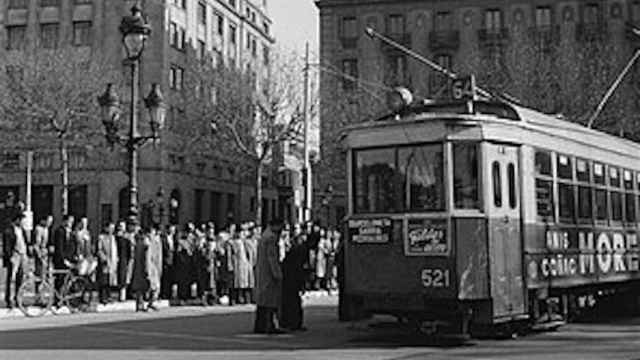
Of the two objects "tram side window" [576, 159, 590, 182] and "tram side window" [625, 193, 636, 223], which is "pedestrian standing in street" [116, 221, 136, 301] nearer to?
"tram side window" [576, 159, 590, 182]

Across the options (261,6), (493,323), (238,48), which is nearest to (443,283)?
(493,323)

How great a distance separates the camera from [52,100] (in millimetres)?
46312

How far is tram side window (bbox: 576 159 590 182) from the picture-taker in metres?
15.4

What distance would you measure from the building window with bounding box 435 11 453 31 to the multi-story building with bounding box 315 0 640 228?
7cm

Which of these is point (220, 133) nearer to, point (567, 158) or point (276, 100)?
point (276, 100)

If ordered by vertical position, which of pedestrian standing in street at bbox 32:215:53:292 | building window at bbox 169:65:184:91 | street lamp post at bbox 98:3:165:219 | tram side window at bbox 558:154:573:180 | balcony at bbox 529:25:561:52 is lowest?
pedestrian standing in street at bbox 32:215:53:292

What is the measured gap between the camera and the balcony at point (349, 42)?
64.6 meters

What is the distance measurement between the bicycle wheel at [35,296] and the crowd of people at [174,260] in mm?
208

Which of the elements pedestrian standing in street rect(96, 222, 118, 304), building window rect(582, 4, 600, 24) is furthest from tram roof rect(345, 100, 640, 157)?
building window rect(582, 4, 600, 24)

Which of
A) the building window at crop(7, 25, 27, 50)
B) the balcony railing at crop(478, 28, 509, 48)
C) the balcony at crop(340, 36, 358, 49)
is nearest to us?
the building window at crop(7, 25, 27, 50)

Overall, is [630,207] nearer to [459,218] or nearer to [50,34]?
[459,218]

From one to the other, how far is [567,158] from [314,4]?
51.9 m

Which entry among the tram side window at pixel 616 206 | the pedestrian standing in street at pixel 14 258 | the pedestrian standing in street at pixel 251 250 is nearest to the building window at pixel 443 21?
the pedestrian standing in street at pixel 251 250

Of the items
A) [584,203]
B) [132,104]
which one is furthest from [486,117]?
[132,104]
